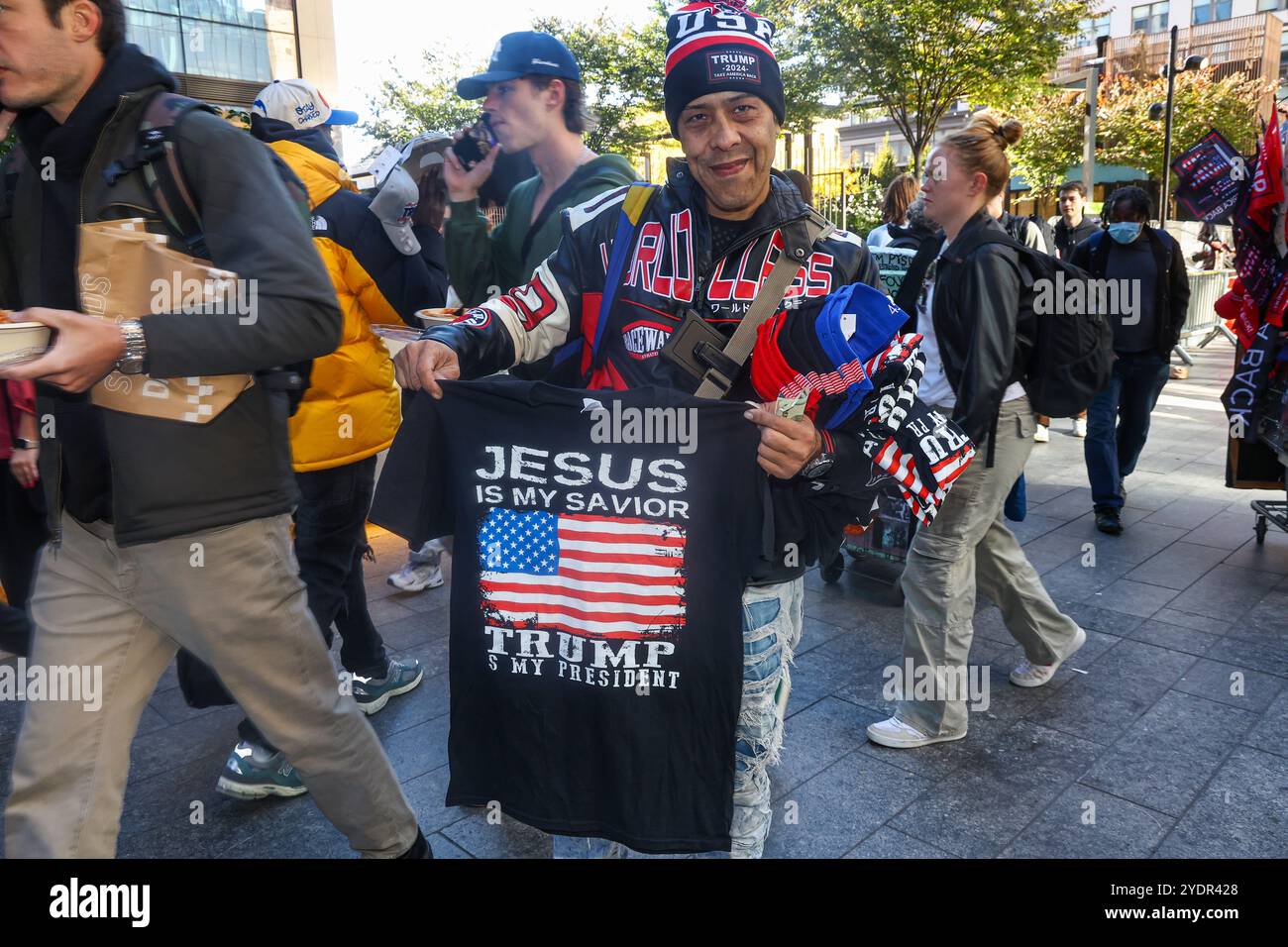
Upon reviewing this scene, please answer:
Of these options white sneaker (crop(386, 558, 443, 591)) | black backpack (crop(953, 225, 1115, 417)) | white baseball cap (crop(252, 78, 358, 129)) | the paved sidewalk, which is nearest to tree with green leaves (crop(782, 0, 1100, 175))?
the paved sidewalk

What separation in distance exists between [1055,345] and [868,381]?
2.07m

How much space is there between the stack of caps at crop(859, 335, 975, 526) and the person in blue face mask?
4.86 metres

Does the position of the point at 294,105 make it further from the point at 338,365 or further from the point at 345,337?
the point at 338,365

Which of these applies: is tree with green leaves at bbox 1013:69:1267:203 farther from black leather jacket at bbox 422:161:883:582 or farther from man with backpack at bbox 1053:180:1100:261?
black leather jacket at bbox 422:161:883:582

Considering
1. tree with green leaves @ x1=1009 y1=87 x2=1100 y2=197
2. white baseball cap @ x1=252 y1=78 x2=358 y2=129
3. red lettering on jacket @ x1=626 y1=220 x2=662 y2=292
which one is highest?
tree with green leaves @ x1=1009 y1=87 x2=1100 y2=197

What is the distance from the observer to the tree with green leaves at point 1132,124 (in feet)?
107

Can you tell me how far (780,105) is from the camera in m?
2.42

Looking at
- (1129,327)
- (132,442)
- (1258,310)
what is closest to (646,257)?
(132,442)

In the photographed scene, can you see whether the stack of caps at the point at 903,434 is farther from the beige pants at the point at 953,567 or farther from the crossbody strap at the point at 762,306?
the beige pants at the point at 953,567

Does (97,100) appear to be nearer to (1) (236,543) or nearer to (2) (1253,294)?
(1) (236,543)

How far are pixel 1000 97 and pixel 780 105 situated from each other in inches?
922

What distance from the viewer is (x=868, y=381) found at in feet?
7.03

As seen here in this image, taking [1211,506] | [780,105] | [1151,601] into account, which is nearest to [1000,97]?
[1211,506]

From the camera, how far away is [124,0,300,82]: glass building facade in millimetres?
26156
